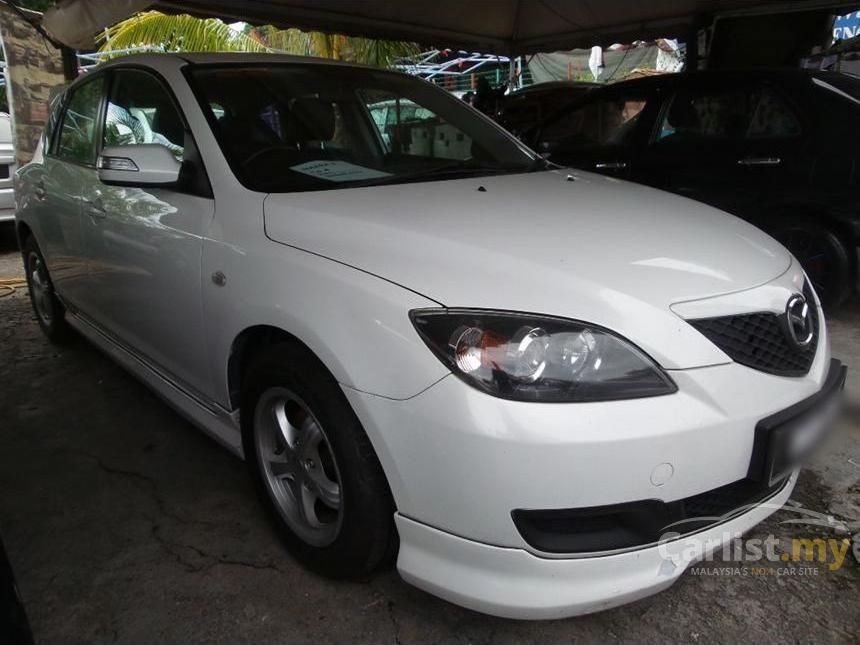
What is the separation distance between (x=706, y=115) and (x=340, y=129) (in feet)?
10.4

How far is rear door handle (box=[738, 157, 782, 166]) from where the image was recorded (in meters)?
4.45

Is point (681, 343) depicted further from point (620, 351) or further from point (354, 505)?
point (354, 505)

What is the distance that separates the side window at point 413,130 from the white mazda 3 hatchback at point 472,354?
296mm

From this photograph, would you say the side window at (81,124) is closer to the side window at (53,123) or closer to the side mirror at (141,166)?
the side window at (53,123)

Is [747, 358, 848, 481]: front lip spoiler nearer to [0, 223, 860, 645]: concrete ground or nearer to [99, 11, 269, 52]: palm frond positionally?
[0, 223, 860, 645]: concrete ground

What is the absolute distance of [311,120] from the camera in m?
2.71

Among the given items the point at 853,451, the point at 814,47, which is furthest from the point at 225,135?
the point at 814,47

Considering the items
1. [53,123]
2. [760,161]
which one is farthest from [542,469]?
[760,161]

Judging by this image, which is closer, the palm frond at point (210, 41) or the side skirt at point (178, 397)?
the side skirt at point (178, 397)

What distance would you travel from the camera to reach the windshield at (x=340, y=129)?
242 cm

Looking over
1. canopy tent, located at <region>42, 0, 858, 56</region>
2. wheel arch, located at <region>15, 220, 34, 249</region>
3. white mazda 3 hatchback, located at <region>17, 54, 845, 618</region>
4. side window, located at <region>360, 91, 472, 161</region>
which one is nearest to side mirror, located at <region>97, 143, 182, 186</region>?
white mazda 3 hatchback, located at <region>17, 54, 845, 618</region>

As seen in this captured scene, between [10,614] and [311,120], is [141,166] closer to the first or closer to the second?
[311,120]

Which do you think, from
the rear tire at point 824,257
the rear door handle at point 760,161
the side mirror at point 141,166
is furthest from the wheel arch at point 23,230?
the rear tire at point 824,257

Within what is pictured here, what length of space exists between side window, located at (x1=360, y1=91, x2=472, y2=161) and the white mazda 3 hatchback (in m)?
0.30
